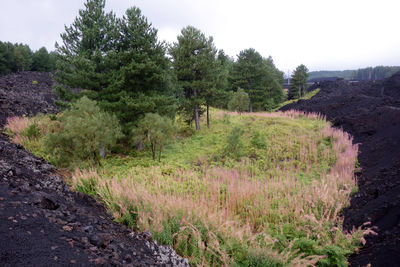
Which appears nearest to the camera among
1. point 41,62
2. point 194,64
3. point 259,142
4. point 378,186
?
point 378,186

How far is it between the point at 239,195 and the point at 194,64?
34.4ft

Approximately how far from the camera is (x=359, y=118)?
1535 centimetres

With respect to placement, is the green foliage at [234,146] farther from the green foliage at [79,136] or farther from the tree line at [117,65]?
the green foliage at [79,136]

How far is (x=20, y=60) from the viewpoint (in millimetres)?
37781

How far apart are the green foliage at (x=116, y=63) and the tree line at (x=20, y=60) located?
24366 millimetres

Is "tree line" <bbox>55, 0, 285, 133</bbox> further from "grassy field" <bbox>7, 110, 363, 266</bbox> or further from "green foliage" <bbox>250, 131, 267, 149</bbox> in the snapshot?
"green foliage" <bbox>250, 131, 267, 149</bbox>

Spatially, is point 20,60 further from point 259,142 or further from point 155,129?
point 259,142

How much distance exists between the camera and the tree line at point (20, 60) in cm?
3528

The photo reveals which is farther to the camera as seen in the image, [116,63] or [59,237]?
[116,63]

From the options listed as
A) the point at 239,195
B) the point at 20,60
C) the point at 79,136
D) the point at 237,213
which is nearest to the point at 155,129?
the point at 79,136

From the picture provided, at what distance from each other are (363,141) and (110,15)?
15031 mm

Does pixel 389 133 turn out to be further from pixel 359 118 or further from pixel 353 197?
pixel 353 197

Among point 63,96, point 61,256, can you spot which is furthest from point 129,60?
point 61,256

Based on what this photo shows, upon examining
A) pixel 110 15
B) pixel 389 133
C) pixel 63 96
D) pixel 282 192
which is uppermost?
pixel 110 15
